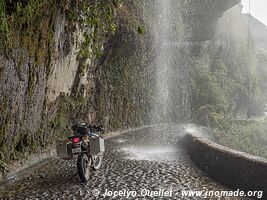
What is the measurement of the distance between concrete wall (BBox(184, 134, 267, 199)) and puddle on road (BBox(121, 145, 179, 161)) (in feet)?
5.12

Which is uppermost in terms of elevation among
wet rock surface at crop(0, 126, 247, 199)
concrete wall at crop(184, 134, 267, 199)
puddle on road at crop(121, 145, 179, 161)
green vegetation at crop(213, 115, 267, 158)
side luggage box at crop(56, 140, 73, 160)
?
side luggage box at crop(56, 140, 73, 160)

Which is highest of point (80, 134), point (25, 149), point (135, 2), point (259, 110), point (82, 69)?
point (135, 2)

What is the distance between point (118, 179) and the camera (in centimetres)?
831

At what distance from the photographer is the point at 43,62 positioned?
10.4 m

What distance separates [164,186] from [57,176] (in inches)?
104

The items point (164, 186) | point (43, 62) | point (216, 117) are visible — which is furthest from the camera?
point (216, 117)

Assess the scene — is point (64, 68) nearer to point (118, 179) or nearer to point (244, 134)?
point (118, 179)

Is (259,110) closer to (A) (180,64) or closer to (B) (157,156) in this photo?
(A) (180,64)

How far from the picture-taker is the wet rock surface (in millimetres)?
7066

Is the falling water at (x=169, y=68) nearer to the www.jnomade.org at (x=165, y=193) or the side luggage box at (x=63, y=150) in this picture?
the side luggage box at (x=63, y=150)

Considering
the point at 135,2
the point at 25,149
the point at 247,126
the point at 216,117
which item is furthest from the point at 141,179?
the point at 247,126

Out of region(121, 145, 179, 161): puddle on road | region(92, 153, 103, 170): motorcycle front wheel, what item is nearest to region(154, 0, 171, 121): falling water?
region(121, 145, 179, 161): puddle on road

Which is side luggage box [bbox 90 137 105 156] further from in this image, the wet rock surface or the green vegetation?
the green vegetation

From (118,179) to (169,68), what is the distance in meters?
24.7
